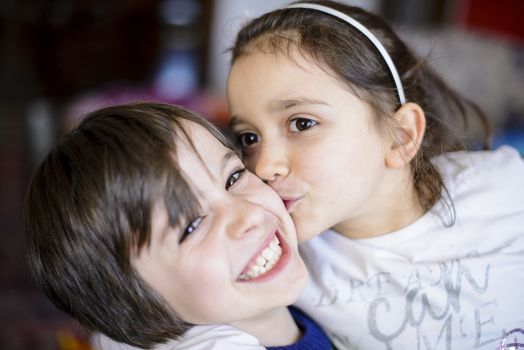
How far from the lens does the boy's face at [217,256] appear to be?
2.75 ft

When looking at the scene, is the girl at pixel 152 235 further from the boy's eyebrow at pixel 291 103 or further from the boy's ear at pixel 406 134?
the boy's ear at pixel 406 134

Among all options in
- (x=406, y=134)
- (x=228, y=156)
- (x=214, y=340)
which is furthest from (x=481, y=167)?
(x=214, y=340)

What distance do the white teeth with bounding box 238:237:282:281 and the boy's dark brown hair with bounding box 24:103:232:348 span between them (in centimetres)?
13

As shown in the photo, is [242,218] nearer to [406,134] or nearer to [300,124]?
[300,124]

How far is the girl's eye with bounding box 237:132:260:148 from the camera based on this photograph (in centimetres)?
110

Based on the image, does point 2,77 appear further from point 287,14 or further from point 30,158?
point 287,14

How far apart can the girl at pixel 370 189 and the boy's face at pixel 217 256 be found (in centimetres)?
13

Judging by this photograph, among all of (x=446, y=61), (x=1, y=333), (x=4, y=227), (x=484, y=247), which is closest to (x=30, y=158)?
(x=4, y=227)

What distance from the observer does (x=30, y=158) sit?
10.6 feet

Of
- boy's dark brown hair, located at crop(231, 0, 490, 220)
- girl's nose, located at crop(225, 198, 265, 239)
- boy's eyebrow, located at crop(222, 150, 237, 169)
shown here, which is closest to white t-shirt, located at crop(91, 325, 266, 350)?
girl's nose, located at crop(225, 198, 265, 239)

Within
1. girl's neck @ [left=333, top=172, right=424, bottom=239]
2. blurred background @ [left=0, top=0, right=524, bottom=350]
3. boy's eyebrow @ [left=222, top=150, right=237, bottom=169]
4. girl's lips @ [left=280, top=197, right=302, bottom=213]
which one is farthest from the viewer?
blurred background @ [left=0, top=0, right=524, bottom=350]

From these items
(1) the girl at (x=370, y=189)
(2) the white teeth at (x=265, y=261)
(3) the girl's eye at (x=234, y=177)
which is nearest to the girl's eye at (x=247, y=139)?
(1) the girl at (x=370, y=189)

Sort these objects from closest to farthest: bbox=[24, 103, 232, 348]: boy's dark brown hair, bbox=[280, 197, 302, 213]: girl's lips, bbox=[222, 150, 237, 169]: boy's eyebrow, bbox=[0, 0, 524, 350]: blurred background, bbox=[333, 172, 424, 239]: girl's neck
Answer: bbox=[24, 103, 232, 348]: boy's dark brown hair
bbox=[222, 150, 237, 169]: boy's eyebrow
bbox=[280, 197, 302, 213]: girl's lips
bbox=[333, 172, 424, 239]: girl's neck
bbox=[0, 0, 524, 350]: blurred background

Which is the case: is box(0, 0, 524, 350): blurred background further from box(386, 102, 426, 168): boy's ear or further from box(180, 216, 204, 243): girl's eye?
box(180, 216, 204, 243): girl's eye
